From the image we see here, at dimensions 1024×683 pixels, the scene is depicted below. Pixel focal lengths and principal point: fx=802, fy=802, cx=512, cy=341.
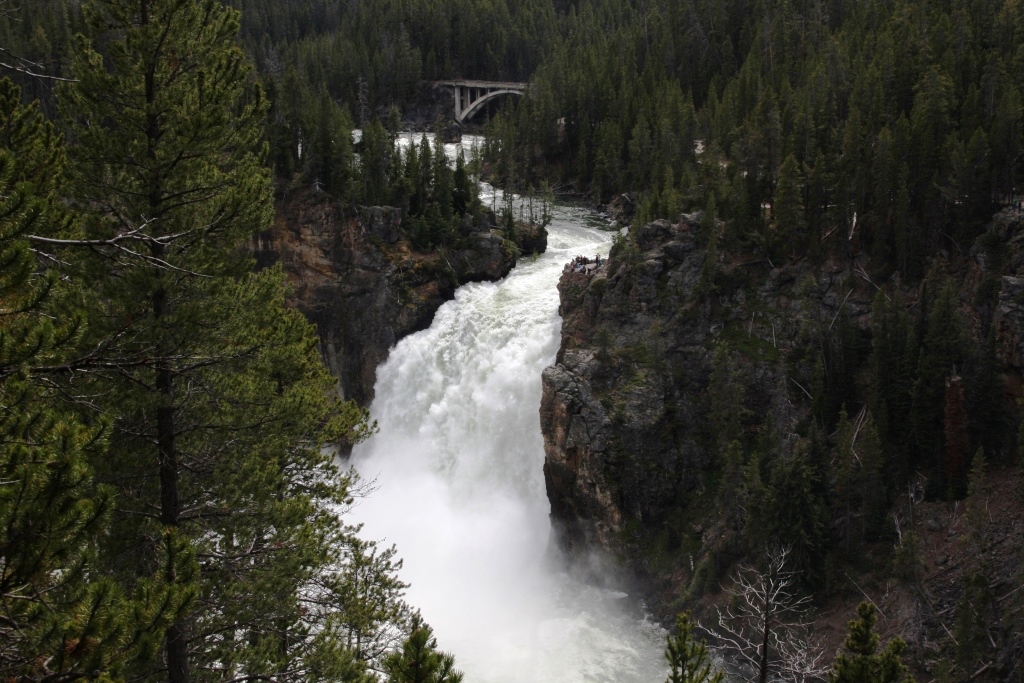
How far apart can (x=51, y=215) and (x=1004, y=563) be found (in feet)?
105

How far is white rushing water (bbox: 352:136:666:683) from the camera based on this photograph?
34.2 m

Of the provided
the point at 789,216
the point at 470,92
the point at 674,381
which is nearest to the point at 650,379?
the point at 674,381

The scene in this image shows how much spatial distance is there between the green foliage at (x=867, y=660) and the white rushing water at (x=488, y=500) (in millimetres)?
17963

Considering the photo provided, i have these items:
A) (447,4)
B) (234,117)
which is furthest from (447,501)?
(447,4)

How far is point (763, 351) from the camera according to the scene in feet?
136

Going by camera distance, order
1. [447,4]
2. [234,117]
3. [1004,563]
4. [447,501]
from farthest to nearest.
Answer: [447,4]
[447,501]
[1004,563]
[234,117]

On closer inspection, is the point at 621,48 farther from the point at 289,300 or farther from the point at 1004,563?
the point at 1004,563

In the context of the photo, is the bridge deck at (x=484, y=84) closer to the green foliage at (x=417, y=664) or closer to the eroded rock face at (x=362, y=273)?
the eroded rock face at (x=362, y=273)

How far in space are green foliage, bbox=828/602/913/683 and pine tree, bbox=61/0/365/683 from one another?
9.52 meters

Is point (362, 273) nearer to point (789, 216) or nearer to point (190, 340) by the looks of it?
point (789, 216)

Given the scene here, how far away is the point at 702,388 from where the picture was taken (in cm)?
4144

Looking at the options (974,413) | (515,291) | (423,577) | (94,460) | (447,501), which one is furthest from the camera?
(515,291)

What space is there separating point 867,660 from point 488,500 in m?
32.0

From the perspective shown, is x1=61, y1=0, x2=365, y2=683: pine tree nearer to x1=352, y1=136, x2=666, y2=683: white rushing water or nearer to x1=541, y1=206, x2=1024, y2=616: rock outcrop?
x1=352, y1=136, x2=666, y2=683: white rushing water
